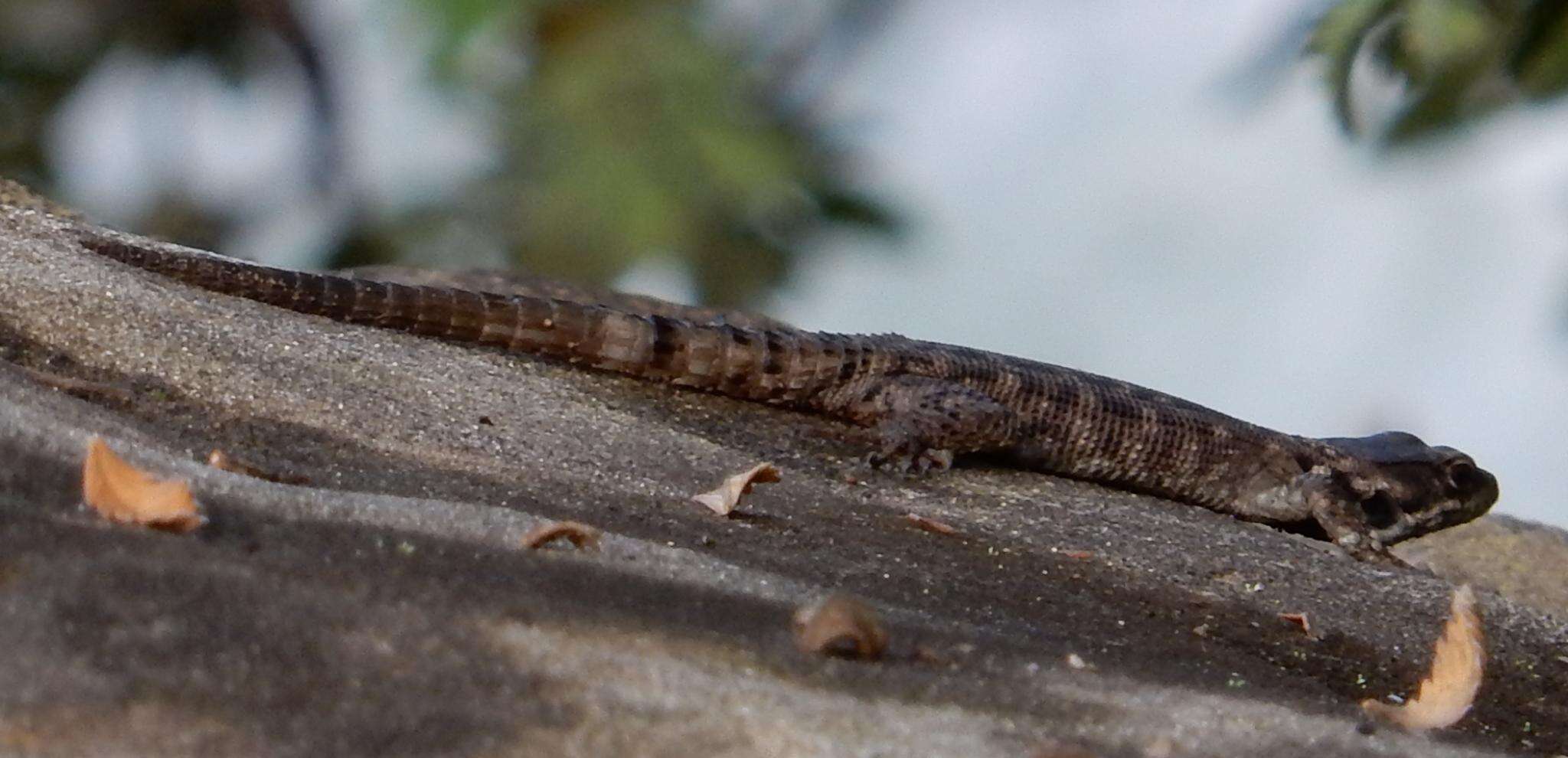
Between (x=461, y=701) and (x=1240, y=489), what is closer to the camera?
(x=461, y=701)

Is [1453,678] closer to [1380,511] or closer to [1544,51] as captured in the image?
[1380,511]

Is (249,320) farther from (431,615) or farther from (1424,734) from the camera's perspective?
(1424,734)

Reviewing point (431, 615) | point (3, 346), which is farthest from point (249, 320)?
point (431, 615)

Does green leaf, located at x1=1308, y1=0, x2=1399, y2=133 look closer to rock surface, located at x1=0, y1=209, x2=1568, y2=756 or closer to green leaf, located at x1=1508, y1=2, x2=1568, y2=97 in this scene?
green leaf, located at x1=1508, y1=2, x2=1568, y2=97

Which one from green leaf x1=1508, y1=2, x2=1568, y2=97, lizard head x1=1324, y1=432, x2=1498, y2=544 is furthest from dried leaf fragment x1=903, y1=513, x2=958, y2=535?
green leaf x1=1508, y1=2, x2=1568, y2=97

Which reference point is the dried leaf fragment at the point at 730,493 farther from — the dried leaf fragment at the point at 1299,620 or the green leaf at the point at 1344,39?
the green leaf at the point at 1344,39

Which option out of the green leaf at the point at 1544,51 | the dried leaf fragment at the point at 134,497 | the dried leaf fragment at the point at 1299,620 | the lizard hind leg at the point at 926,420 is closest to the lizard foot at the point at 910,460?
the lizard hind leg at the point at 926,420

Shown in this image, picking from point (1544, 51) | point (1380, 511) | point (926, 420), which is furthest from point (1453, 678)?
point (1544, 51)
